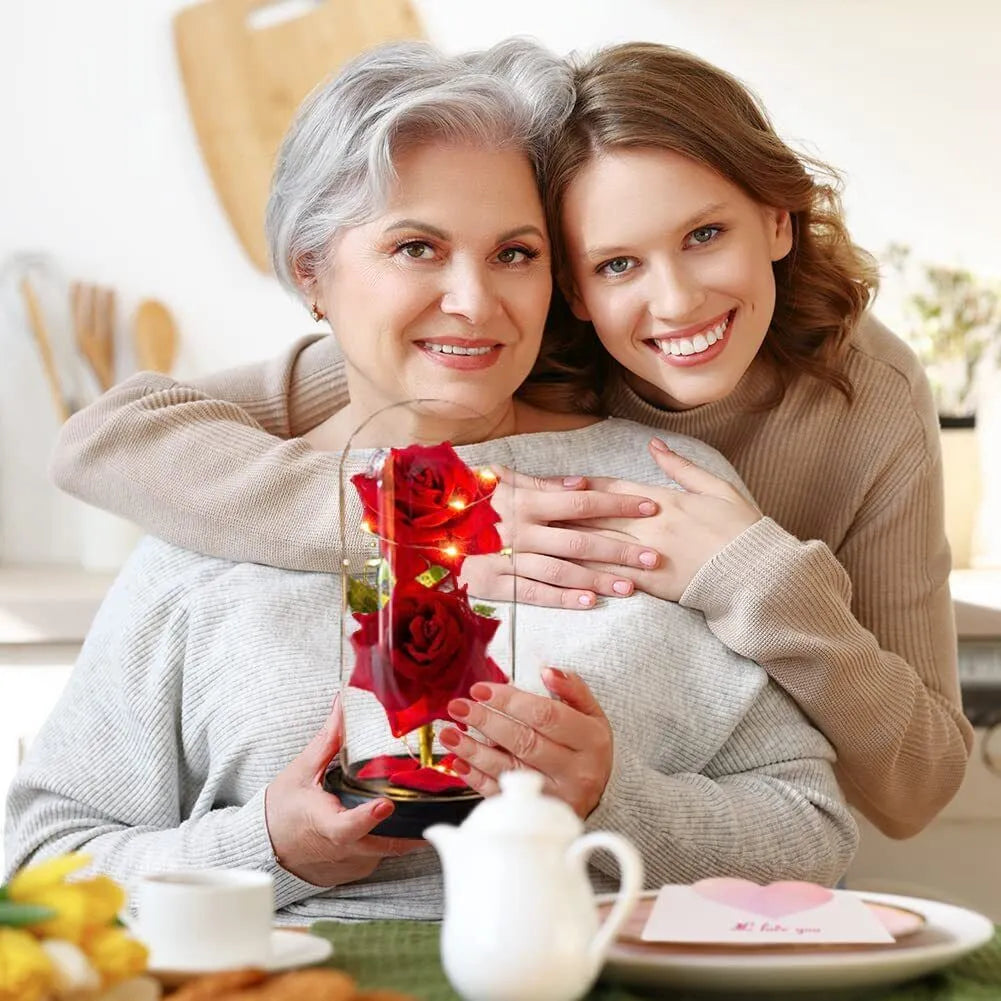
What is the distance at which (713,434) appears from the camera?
5.45ft

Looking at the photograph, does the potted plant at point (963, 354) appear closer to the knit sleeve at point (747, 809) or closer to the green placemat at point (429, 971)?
the knit sleeve at point (747, 809)

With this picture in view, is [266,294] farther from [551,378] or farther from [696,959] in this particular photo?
[696,959]

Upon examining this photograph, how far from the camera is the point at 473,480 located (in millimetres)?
1109

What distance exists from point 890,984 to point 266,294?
1979 millimetres

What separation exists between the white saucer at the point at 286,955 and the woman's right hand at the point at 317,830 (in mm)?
159

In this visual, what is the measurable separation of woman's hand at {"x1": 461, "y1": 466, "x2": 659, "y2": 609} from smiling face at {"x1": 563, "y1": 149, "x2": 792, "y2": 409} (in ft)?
0.51

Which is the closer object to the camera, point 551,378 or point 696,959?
point 696,959

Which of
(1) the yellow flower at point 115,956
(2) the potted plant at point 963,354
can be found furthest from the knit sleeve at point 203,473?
(2) the potted plant at point 963,354

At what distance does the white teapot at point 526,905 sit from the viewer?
0.74 meters

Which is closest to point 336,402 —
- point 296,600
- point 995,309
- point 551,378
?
point 551,378

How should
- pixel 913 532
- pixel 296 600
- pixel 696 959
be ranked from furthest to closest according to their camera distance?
pixel 913 532
pixel 296 600
pixel 696 959

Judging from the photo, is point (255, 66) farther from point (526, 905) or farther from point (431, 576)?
point (526, 905)

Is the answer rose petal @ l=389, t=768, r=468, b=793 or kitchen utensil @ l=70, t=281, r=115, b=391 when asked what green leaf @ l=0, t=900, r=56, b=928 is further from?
kitchen utensil @ l=70, t=281, r=115, b=391

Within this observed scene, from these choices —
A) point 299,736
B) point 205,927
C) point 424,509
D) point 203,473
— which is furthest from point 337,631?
point 205,927
